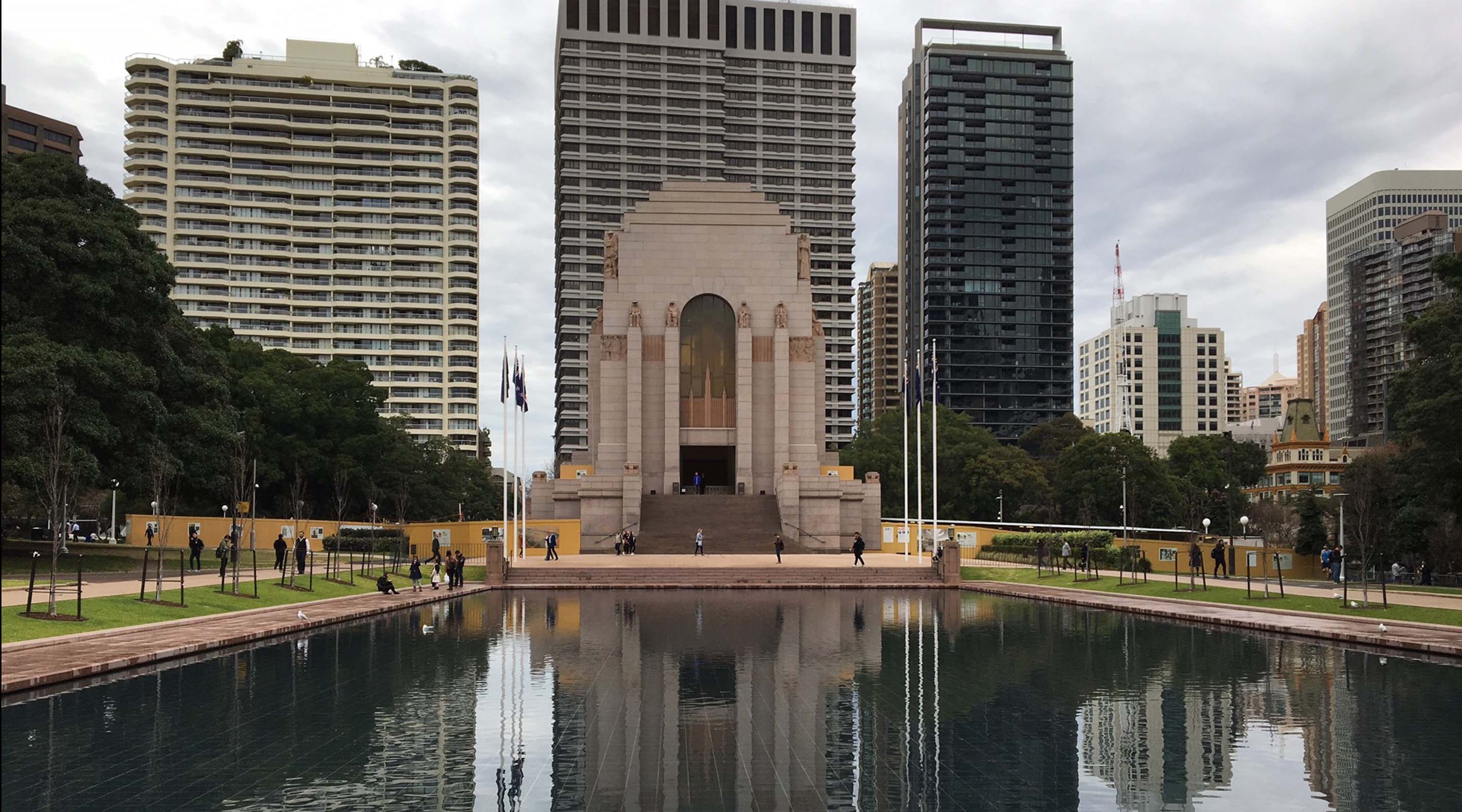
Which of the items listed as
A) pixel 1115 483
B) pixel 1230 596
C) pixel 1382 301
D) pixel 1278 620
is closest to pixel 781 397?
pixel 1115 483

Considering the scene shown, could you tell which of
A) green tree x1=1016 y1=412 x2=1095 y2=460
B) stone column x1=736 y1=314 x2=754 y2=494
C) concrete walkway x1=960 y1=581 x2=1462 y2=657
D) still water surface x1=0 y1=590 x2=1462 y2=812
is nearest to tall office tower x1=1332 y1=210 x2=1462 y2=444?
green tree x1=1016 y1=412 x2=1095 y2=460

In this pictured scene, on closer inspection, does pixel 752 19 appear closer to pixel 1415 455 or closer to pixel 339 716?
pixel 1415 455

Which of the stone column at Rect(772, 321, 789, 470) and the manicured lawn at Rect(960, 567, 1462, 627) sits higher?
the stone column at Rect(772, 321, 789, 470)

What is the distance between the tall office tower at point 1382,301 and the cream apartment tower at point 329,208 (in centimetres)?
11696

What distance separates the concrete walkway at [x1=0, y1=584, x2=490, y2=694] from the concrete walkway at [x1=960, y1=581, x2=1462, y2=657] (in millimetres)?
21622

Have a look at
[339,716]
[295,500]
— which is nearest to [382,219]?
[295,500]

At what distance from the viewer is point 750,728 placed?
14.9 m

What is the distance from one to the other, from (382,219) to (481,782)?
447 feet

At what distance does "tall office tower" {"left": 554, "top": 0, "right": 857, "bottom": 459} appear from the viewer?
142 m

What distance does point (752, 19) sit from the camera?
148m

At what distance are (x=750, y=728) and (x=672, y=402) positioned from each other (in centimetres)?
5367

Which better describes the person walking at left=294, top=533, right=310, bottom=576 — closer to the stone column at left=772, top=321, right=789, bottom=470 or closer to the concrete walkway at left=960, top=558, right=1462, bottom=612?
the concrete walkway at left=960, top=558, right=1462, bottom=612

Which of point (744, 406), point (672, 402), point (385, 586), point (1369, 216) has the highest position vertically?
point (1369, 216)

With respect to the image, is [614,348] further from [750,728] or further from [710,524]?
[750,728]
